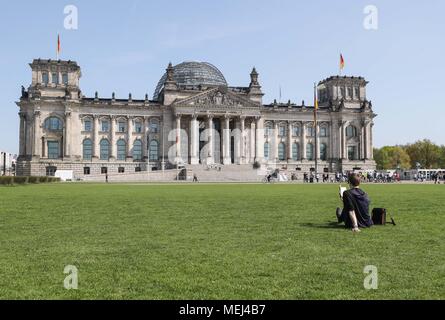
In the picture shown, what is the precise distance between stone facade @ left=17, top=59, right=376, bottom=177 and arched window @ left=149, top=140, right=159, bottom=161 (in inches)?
9.3

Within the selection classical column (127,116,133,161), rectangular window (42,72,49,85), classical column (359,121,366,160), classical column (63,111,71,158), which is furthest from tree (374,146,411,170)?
rectangular window (42,72,49,85)

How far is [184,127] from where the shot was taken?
10881cm

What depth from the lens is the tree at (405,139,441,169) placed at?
517 feet

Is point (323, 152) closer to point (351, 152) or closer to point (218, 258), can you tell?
point (351, 152)

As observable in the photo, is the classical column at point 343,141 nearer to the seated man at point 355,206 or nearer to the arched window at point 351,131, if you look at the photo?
the arched window at point 351,131

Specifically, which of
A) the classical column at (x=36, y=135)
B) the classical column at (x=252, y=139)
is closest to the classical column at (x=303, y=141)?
the classical column at (x=252, y=139)

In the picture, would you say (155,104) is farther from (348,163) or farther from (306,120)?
(348,163)

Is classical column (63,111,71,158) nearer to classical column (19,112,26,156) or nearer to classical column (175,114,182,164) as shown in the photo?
classical column (19,112,26,156)

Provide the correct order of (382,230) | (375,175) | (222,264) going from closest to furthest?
1. (222,264)
2. (382,230)
3. (375,175)

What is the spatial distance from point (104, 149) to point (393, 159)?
103 meters
